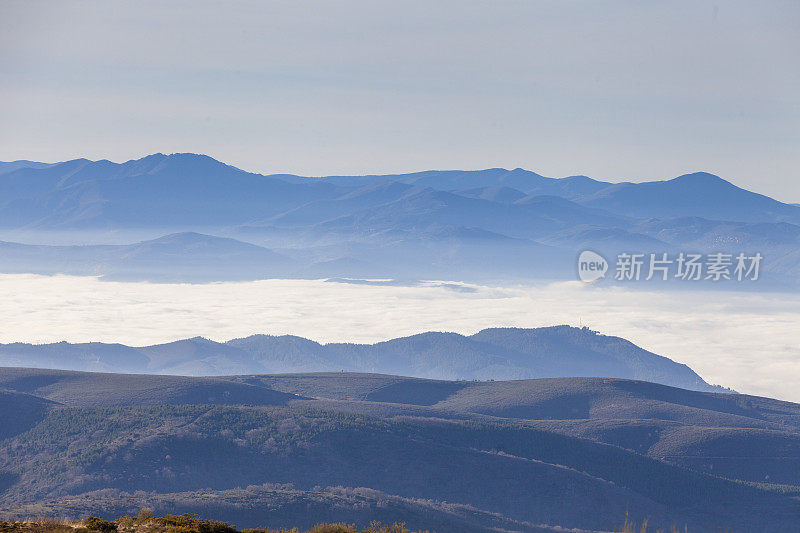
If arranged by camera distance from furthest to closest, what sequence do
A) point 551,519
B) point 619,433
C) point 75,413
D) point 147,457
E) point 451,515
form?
1. point 619,433
2. point 75,413
3. point 147,457
4. point 551,519
5. point 451,515

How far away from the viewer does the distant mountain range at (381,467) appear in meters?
109

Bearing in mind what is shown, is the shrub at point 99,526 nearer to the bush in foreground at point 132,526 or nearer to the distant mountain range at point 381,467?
the bush in foreground at point 132,526

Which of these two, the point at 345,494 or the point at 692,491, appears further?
the point at 692,491

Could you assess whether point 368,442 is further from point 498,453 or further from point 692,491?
point 692,491

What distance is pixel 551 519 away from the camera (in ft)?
401

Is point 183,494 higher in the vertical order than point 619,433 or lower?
lower

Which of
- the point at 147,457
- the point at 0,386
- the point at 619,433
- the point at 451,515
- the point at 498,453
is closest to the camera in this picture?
the point at 451,515

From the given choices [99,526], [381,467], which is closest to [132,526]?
[99,526]

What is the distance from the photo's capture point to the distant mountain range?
4301 inches

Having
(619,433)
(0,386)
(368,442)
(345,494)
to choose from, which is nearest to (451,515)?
(345,494)

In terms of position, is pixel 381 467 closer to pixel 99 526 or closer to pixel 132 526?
pixel 132 526

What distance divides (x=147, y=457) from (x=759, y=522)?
8475 centimetres

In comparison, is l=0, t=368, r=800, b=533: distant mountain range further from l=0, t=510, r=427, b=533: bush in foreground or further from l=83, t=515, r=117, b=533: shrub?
l=83, t=515, r=117, b=533: shrub

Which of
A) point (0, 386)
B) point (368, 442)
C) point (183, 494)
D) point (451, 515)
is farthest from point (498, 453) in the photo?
point (0, 386)
